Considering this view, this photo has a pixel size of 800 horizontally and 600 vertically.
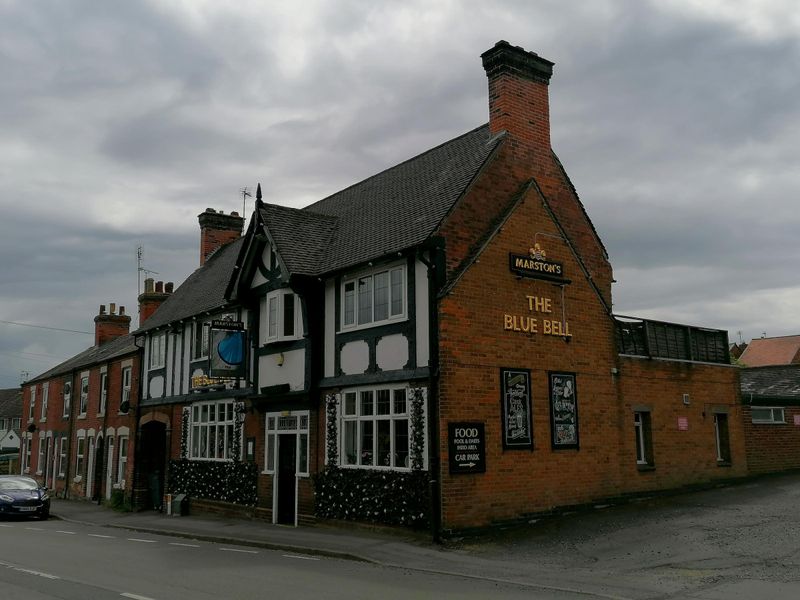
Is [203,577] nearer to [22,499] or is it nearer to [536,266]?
[536,266]

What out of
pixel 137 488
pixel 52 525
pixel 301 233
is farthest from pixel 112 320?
pixel 301 233

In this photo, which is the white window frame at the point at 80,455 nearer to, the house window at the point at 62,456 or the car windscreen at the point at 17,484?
the house window at the point at 62,456

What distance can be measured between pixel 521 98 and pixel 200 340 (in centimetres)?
1324

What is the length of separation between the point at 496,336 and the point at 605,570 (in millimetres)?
5957

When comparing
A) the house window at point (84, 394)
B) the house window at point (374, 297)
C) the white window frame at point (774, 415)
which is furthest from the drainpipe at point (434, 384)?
the house window at point (84, 394)

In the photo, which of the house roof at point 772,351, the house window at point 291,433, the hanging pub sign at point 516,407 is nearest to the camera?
the hanging pub sign at point 516,407

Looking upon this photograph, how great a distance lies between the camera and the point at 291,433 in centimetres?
1927

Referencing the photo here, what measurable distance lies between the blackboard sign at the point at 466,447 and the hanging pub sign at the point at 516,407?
820 mm

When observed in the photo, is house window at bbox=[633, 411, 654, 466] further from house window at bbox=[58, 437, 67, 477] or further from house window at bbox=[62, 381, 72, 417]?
house window at bbox=[62, 381, 72, 417]

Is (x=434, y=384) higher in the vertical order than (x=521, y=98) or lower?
lower

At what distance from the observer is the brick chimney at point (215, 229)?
31656 mm

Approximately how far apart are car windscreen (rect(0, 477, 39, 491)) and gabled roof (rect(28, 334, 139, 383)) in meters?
6.00

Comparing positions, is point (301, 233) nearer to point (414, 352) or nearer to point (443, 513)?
point (414, 352)

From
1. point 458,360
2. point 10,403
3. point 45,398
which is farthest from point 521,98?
point 10,403
